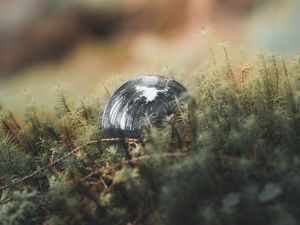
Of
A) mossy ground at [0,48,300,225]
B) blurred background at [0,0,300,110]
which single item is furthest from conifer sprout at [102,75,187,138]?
blurred background at [0,0,300,110]

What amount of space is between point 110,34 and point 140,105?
5.25 ft

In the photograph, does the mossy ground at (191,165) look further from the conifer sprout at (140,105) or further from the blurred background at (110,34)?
the blurred background at (110,34)

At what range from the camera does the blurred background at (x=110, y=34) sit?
236 centimetres

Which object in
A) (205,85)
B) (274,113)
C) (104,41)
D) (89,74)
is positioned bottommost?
(274,113)

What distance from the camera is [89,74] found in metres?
2.77

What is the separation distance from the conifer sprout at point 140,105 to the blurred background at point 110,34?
58cm

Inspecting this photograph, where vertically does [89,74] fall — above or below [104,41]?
below

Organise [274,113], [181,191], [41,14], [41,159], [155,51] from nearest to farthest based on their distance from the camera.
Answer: [181,191] → [274,113] → [41,159] → [155,51] → [41,14]

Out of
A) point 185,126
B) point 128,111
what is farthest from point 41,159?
point 185,126

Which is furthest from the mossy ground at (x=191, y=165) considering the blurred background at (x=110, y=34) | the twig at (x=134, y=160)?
the blurred background at (x=110, y=34)

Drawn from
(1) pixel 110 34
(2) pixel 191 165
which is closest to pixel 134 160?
(2) pixel 191 165

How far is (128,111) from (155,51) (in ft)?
3.94

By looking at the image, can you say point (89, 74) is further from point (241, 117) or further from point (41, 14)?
point (241, 117)

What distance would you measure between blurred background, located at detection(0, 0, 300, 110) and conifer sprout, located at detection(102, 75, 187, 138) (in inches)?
22.8
